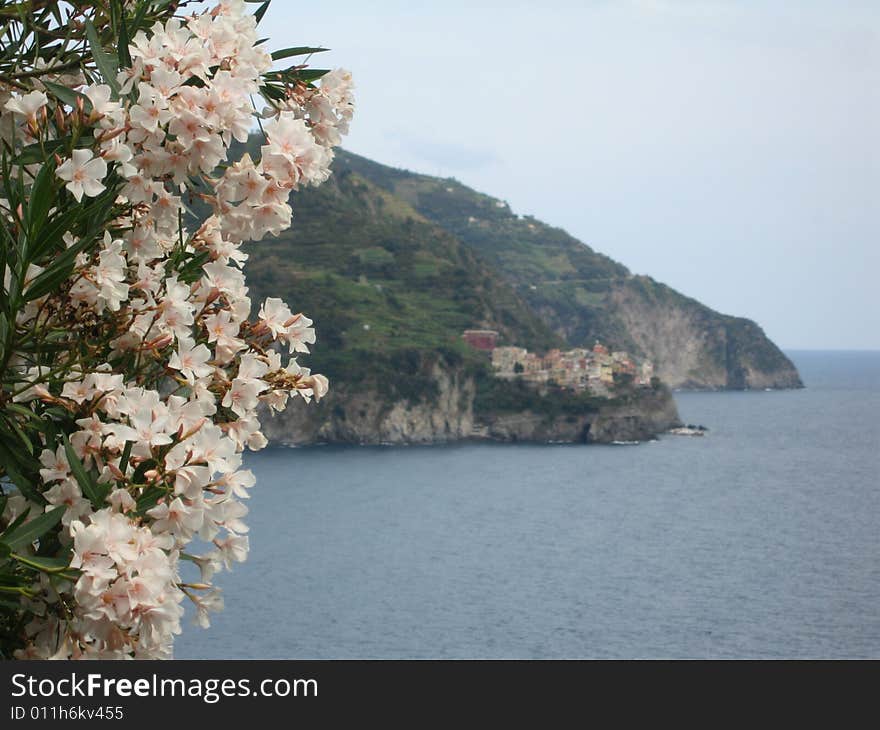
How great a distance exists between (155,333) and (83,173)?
1.37ft

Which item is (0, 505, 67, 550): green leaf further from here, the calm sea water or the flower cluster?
the calm sea water

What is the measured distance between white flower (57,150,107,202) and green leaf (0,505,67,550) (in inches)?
25.7

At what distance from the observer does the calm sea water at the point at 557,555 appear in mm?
43844

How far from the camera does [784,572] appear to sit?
181 feet

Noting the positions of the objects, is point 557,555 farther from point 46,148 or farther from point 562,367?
point 46,148

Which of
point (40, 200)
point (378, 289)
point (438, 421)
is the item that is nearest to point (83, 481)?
point (40, 200)

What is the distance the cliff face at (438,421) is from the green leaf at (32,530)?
85865 millimetres

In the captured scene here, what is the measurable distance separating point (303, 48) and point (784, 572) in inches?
2205

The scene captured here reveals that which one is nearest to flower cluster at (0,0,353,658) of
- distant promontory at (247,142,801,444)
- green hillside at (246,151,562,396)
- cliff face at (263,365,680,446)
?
distant promontory at (247,142,801,444)

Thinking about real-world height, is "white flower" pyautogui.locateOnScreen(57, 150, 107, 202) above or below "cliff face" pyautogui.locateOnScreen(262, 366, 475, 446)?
above

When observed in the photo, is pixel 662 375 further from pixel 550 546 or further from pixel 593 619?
pixel 593 619

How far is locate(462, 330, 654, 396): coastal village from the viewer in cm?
9350

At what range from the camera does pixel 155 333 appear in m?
2.60
